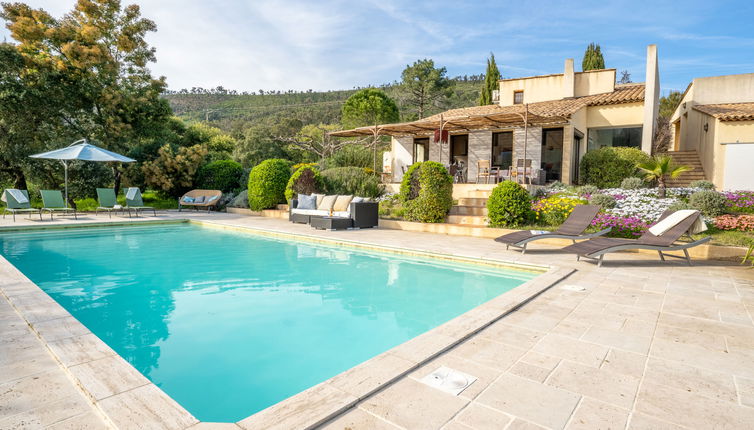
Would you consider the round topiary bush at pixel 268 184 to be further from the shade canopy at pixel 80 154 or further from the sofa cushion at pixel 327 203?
the shade canopy at pixel 80 154

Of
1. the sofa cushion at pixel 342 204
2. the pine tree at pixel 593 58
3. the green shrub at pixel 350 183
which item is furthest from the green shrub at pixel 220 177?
the pine tree at pixel 593 58

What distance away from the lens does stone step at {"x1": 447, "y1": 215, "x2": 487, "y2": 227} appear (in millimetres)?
10031

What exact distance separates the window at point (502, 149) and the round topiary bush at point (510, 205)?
8908 mm

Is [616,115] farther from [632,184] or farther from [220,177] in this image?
[220,177]

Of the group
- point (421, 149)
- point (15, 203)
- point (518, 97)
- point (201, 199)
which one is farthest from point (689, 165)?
point (15, 203)

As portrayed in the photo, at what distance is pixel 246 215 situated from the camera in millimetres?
14711

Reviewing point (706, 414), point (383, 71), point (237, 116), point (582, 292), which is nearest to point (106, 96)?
point (383, 71)

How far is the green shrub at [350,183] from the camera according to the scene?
13.7 meters

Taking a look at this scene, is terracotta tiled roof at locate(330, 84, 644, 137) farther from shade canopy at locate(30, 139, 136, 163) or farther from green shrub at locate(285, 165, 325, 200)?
shade canopy at locate(30, 139, 136, 163)

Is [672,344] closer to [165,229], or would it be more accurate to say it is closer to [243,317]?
[243,317]

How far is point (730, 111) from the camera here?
13.6 m

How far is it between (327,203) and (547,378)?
31.7 feet

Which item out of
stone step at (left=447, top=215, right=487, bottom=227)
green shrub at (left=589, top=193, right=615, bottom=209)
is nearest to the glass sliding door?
green shrub at (left=589, top=193, right=615, bottom=209)

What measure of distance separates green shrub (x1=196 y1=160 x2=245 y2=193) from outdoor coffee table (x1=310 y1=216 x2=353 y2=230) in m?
8.70
